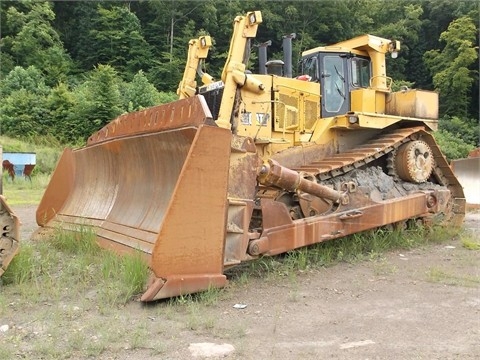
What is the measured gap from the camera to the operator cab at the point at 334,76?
306 inches

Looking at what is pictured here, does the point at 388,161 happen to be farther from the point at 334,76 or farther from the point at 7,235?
the point at 7,235

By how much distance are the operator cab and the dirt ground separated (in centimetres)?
313

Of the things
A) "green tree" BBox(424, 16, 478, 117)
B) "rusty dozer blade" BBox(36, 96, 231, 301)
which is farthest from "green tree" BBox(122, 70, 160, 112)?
"green tree" BBox(424, 16, 478, 117)

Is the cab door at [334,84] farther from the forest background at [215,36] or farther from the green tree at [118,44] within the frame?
the green tree at [118,44]

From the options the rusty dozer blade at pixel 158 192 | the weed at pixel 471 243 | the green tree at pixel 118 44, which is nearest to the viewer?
the rusty dozer blade at pixel 158 192

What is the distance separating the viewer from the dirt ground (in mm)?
3373

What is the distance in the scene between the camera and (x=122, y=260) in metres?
4.79

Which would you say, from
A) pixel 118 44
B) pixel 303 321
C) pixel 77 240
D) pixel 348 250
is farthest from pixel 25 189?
pixel 118 44

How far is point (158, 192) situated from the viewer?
Answer: 553 centimetres

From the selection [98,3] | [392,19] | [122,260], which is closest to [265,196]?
[122,260]

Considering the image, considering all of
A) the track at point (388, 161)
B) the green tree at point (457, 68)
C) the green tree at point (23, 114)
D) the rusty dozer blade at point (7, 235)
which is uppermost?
the green tree at point (457, 68)

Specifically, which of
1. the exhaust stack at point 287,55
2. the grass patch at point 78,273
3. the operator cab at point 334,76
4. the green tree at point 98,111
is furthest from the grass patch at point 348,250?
the green tree at point 98,111

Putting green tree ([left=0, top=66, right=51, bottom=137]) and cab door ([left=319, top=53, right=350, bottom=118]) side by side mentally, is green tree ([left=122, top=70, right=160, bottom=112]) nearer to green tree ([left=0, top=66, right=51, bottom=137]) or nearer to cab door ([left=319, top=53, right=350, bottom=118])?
green tree ([left=0, top=66, right=51, bottom=137])

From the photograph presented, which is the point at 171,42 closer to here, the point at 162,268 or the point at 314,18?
the point at 314,18
